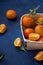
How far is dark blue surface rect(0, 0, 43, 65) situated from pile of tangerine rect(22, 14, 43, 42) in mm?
69

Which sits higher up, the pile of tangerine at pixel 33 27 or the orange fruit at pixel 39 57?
the pile of tangerine at pixel 33 27

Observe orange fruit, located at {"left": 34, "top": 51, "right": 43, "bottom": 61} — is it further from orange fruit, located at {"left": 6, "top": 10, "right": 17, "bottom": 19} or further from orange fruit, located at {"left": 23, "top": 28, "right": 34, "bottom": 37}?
orange fruit, located at {"left": 6, "top": 10, "right": 17, "bottom": 19}

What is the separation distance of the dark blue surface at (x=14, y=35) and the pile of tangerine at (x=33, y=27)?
0.07 metres

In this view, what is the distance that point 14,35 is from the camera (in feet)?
3.02

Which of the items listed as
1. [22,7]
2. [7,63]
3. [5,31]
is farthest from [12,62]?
[22,7]

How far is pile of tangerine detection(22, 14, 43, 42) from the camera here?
0.83 metres

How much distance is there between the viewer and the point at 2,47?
866 millimetres

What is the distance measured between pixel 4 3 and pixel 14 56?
16.1 inches

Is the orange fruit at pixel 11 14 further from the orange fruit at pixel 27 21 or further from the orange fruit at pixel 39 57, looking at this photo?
the orange fruit at pixel 39 57

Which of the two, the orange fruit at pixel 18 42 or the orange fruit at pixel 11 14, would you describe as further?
the orange fruit at pixel 11 14

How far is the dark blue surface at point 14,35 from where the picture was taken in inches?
32.2

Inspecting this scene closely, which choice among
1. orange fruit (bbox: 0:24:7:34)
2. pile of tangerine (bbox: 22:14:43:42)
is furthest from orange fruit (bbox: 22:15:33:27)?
orange fruit (bbox: 0:24:7:34)

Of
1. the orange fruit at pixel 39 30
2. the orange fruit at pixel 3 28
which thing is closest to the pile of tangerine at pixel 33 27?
the orange fruit at pixel 39 30

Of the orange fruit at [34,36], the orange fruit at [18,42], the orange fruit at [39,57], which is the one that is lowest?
the orange fruit at [39,57]
